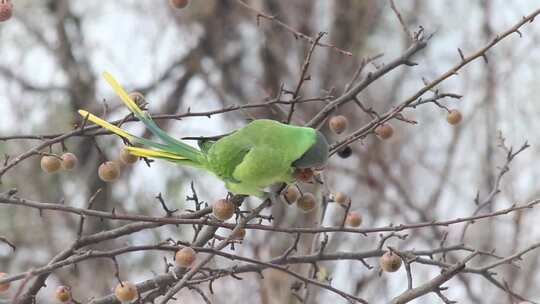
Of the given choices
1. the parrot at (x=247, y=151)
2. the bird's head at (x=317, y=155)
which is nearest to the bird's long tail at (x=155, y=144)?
the parrot at (x=247, y=151)

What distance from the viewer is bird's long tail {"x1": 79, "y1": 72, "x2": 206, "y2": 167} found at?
5.11ft

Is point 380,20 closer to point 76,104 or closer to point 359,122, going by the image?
point 359,122

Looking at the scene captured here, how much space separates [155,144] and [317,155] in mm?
362

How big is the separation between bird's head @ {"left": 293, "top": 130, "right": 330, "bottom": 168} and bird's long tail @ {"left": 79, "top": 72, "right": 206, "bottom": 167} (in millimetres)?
267

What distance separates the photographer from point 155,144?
1608mm

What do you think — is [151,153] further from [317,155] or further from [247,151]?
[317,155]

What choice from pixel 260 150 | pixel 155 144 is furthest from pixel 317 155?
pixel 155 144

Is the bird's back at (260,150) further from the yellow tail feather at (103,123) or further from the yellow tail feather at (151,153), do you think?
the yellow tail feather at (103,123)

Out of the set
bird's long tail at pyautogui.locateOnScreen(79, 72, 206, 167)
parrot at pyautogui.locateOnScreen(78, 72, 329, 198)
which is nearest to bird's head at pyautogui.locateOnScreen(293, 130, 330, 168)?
parrot at pyautogui.locateOnScreen(78, 72, 329, 198)

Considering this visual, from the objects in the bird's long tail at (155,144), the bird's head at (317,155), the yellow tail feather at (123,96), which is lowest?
the bird's head at (317,155)

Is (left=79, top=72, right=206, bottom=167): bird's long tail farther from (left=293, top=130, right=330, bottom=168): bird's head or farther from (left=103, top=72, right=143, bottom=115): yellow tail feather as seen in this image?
(left=293, top=130, right=330, bottom=168): bird's head

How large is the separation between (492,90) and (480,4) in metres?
0.67

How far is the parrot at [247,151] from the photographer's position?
150 cm

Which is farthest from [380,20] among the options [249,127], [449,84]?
[249,127]
